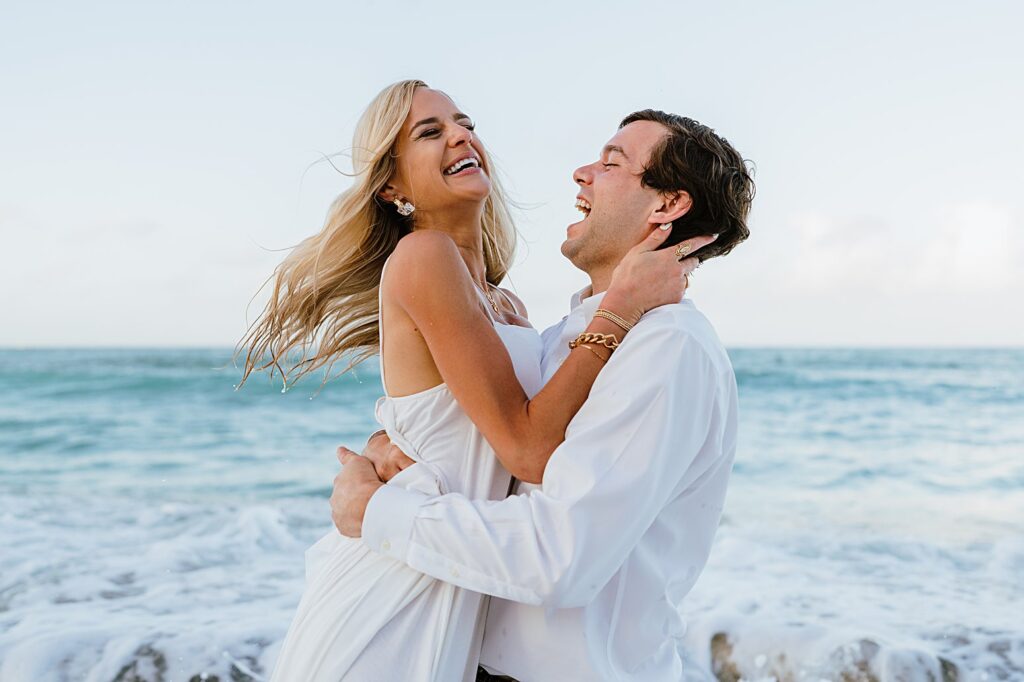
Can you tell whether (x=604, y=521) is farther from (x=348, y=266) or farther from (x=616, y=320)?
(x=348, y=266)

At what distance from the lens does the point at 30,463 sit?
14016 mm

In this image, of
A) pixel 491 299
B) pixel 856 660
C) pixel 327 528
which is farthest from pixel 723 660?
pixel 327 528

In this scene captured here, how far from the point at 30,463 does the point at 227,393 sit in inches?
240

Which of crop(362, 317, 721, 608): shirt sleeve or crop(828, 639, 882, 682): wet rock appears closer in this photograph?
crop(362, 317, 721, 608): shirt sleeve

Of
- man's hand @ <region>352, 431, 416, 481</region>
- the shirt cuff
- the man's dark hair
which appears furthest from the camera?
the man's dark hair

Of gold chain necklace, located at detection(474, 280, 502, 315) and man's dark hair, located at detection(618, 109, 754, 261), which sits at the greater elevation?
man's dark hair, located at detection(618, 109, 754, 261)

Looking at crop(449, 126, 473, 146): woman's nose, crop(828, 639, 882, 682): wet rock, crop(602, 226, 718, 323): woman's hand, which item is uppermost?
crop(449, 126, 473, 146): woman's nose

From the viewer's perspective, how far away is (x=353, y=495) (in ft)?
7.88

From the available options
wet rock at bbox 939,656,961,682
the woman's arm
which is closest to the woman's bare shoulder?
the woman's arm

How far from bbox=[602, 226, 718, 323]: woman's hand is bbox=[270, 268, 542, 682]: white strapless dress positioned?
483 mm

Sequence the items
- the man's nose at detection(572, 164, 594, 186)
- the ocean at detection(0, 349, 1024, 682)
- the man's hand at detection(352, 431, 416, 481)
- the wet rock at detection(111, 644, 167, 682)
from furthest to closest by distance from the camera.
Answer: the ocean at detection(0, 349, 1024, 682) < the wet rock at detection(111, 644, 167, 682) < the man's nose at detection(572, 164, 594, 186) < the man's hand at detection(352, 431, 416, 481)

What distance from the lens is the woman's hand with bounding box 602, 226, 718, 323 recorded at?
2358 millimetres

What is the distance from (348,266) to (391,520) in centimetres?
108

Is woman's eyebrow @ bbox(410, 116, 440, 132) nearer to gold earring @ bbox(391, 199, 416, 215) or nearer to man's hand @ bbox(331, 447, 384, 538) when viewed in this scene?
gold earring @ bbox(391, 199, 416, 215)
